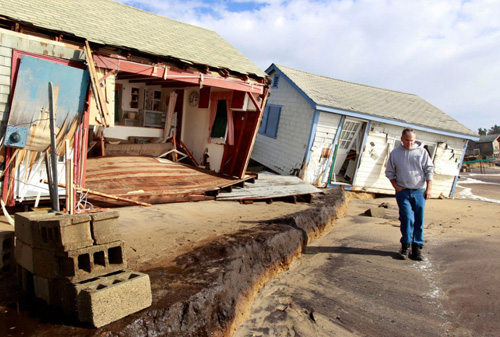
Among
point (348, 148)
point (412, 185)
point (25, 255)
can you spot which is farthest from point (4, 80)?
point (348, 148)

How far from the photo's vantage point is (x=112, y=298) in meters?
3.29

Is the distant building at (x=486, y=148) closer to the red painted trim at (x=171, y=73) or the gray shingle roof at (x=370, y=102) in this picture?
the gray shingle roof at (x=370, y=102)

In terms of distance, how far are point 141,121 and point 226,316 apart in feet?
31.8

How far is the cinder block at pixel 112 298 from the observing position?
3.17m

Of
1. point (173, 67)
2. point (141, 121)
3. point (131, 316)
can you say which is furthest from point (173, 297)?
point (141, 121)

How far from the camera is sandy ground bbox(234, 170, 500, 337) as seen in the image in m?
4.28

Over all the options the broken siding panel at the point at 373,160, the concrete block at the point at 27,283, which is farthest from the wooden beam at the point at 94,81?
the broken siding panel at the point at 373,160

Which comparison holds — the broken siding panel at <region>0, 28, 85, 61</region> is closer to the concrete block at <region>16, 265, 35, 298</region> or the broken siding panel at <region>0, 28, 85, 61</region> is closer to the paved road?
the concrete block at <region>16, 265, 35, 298</region>

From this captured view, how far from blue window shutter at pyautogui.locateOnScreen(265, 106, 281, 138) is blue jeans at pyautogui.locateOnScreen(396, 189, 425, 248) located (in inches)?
405

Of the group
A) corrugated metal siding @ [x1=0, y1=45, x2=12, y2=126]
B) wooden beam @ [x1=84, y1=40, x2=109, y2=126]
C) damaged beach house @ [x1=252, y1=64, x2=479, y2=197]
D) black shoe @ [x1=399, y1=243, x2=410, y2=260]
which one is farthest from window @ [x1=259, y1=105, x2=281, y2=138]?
corrugated metal siding @ [x1=0, y1=45, x2=12, y2=126]

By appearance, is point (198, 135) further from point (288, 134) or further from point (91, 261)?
point (91, 261)

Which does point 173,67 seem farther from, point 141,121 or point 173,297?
point 173,297

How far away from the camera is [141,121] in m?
12.7

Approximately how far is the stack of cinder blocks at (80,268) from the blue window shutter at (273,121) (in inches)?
496
